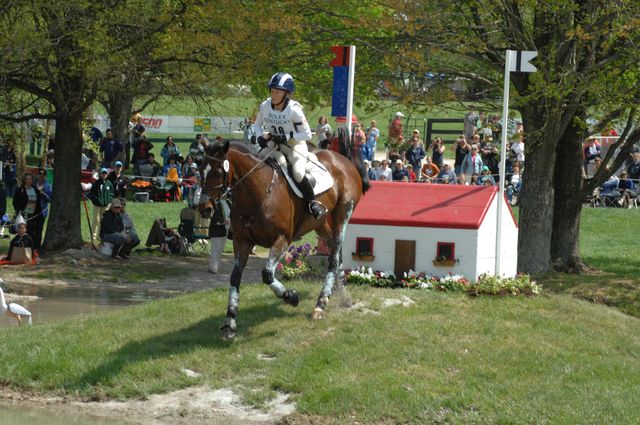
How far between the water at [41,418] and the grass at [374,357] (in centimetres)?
51

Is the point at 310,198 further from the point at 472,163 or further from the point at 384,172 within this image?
the point at 472,163

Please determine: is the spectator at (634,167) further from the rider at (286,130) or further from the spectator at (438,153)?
the rider at (286,130)

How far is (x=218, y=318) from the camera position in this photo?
1397cm

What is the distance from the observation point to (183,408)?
11.5 m

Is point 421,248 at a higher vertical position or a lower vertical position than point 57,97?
lower

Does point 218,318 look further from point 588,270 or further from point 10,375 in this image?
point 588,270

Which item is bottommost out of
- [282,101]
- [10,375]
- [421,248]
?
[10,375]

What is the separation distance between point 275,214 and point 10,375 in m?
3.41

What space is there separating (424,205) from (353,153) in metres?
1.21

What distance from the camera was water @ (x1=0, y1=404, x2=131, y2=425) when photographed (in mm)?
11172

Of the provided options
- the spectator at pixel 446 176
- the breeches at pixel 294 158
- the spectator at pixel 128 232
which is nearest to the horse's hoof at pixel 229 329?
the breeches at pixel 294 158

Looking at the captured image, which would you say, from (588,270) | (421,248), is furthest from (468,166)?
(421,248)

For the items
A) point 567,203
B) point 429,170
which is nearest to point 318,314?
Answer: point 567,203

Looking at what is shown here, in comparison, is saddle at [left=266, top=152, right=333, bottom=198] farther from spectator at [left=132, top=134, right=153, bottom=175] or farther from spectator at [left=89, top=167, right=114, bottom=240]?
spectator at [left=132, top=134, right=153, bottom=175]
